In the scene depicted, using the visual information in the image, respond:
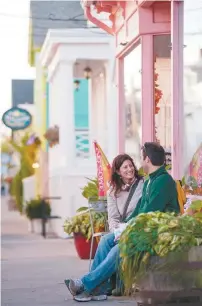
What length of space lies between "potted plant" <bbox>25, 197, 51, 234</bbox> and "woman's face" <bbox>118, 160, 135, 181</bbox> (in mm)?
13265

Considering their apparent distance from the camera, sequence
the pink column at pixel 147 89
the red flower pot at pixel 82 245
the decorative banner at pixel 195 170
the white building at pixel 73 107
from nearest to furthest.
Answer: the decorative banner at pixel 195 170, the pink column at pixel 147 89, the red flower pot at pixel 82 245, the white building at pixel 73 107

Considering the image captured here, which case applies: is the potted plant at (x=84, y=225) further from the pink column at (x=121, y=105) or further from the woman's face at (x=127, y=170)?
the woman's face at (x=127, y=170)

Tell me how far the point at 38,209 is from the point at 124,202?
555 inches

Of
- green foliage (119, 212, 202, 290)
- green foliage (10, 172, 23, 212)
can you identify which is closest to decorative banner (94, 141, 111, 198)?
green foliage (119, 212, 202, 290)

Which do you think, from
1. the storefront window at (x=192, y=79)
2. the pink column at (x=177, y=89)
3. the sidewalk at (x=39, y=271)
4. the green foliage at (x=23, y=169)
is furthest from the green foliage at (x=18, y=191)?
the storefront window at (x=192, y=79)

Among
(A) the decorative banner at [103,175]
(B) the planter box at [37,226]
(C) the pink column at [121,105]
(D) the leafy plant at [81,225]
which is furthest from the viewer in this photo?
(B) the planter box at [37,226]

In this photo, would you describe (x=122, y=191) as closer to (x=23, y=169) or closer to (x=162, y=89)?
(x=162, y=89)

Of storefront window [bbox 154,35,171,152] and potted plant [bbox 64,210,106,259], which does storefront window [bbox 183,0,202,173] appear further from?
potted plant [bbox 64,210,106,259]

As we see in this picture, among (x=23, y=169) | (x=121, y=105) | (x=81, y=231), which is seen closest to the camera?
(x=81, y=231)

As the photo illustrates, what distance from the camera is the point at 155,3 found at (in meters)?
11.1

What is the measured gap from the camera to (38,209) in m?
23.1

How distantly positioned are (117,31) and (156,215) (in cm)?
661

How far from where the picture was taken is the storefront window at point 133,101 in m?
12.1

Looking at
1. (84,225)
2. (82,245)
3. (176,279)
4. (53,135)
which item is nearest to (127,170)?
(176,279)
